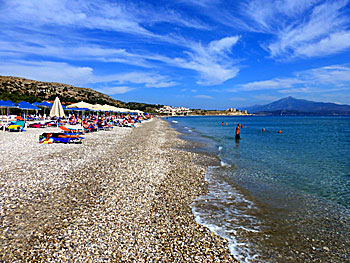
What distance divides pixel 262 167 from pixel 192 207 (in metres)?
8.13

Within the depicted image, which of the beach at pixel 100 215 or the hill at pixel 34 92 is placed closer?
the beach at pixel 100 215

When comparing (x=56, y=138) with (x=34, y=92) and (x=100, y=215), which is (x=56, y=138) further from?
(x=34, y=92)

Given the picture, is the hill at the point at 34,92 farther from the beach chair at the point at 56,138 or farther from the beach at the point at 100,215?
the beach at the point at 100,215

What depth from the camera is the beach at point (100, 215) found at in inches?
175

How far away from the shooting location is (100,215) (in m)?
5.96

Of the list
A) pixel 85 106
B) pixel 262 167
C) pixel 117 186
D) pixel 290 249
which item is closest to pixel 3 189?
pixel 117 186

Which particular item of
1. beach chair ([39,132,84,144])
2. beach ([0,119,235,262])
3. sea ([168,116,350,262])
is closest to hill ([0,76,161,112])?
beach chair ([39,132,84,144])

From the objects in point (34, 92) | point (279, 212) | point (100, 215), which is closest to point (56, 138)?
point (100, 215)

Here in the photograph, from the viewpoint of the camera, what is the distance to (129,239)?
4941 mm

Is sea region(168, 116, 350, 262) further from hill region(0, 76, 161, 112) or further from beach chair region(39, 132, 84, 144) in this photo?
hill region(0, 76, 161, 112)

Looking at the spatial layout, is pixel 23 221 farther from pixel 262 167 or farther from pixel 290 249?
pixel 262 167

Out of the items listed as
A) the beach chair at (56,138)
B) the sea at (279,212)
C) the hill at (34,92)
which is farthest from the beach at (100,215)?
the hill at (34,92)

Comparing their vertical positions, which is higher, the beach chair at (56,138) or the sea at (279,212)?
the beach chair at (56,138)

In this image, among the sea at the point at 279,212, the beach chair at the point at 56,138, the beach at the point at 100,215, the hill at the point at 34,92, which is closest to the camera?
the beach at the point at 100,215
